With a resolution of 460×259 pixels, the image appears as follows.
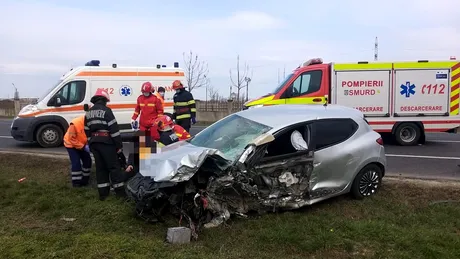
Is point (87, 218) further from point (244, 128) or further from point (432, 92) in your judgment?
point (432, 92)

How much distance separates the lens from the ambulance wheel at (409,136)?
1160cm

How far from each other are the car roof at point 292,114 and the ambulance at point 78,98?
7.57 m

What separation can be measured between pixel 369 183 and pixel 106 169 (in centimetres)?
386

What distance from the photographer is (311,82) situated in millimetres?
11508

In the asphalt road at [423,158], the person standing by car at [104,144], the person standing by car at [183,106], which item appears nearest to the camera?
the person standing by car at [104,144]

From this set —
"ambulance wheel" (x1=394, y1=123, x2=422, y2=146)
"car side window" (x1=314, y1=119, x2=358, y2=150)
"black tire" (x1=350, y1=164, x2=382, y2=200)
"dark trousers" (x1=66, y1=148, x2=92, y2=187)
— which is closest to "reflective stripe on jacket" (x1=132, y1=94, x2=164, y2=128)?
"dark trousers" (x1=66, y1=148, x2=92, y2=187)

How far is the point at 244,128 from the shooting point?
221 inches

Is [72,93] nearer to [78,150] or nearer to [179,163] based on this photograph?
[78,150]

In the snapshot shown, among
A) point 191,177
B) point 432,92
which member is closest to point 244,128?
point 191,177

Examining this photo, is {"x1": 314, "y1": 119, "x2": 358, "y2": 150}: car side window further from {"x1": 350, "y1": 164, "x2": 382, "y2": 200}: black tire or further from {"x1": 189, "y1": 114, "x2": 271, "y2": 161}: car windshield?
{"x1": 189, "y1": 114, "x2": 271, "y2": 161}: car windshield

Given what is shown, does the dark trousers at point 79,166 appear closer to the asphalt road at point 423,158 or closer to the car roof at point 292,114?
the asphalt road at point 423,158

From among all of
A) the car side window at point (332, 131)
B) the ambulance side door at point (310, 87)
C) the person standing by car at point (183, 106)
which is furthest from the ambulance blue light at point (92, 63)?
the car side window at point (332, 131)

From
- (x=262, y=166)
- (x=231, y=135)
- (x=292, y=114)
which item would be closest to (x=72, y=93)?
(x=231, y=135)

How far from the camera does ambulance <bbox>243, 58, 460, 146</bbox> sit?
37.4 ft
